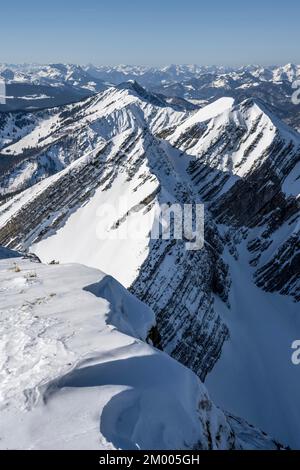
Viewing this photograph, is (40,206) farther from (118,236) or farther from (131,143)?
(118,236)

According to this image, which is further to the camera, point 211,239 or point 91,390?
point 211,239

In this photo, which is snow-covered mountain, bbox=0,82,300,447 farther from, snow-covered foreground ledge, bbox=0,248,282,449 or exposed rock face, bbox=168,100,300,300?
snow-covered foreground ledge, bbox=0,248,282,449

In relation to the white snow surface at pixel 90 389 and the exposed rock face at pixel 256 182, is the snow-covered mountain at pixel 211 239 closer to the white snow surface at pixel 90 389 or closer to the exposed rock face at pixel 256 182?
the exposed rock face at pixel 256 182

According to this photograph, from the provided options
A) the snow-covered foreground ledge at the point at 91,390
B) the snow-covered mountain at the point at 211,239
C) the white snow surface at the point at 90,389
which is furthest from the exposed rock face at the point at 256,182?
the white snow surface at the point at 90,389

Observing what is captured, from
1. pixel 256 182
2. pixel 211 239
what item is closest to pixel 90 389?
pixel 211 239

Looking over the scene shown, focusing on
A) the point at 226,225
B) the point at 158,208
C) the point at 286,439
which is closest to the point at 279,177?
the point at 226,225

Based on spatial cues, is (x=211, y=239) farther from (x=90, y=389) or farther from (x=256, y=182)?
(x=90, y=389)
